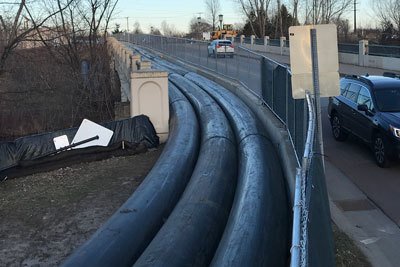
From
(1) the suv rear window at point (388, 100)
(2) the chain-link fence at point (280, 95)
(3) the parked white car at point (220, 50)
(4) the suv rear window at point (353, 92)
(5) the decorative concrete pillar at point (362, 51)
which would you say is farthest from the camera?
(5) the decorative concrete pillar at point (362, 51)

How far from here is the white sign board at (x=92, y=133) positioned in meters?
10.8

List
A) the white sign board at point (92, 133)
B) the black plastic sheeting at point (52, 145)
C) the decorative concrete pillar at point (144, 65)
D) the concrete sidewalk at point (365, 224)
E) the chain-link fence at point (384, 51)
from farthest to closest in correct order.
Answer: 1. the chain-link fence at point (384, 51)
2. the decorative concrete pillar at point (144, 65)
3. the white sign board at point (92, 133)
4. the black plastic sheeting at point (52, 145)
5. the concrete sidewalk at point (365, 224)

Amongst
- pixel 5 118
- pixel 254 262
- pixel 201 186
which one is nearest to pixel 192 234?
pixel 254 262

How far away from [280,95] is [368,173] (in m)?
2.44

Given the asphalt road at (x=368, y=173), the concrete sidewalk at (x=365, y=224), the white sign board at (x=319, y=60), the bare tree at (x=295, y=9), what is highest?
the bare tree at (x=295, y=9)

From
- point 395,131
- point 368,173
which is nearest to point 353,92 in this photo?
point 395,131

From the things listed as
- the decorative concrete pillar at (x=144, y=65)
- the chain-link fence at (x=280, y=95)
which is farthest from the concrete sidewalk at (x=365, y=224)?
the decorative concrete pillar at (x=144, y=65)

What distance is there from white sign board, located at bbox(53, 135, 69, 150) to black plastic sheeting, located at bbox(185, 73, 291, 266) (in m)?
4.44

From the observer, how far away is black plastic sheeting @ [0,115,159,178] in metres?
9.97

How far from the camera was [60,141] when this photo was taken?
10.6 meters

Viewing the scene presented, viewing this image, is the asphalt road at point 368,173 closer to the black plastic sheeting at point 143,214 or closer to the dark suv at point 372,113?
the dark suv at point 372,113

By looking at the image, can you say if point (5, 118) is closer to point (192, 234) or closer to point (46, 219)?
point (46, 219)

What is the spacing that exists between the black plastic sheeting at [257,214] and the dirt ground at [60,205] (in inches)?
96.1

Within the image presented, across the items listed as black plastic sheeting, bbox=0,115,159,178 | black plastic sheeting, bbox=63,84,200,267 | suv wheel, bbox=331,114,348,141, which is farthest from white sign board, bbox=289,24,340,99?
black plastic sheeting, bbox=0,115,159,178
